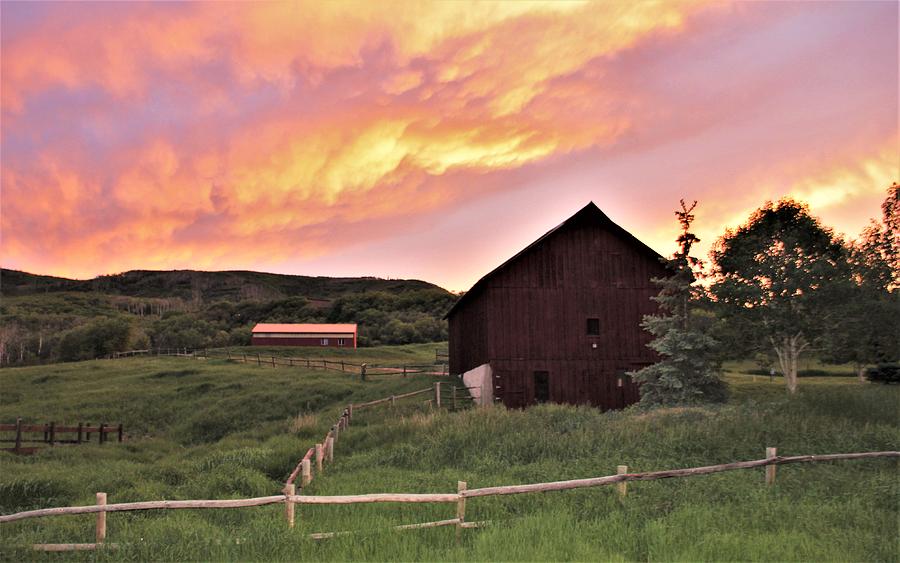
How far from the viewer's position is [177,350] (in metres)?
79.8

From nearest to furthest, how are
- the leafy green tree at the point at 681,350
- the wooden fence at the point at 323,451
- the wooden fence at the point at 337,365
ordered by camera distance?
the wooden fence at the point at 323,451
the leafy green tree at the point at 681,350
the wooden fence at the point at 337,365

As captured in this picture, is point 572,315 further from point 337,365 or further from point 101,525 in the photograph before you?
point 337,365

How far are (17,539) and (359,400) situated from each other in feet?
84.9

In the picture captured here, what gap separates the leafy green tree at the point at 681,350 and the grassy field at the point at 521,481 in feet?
17.9

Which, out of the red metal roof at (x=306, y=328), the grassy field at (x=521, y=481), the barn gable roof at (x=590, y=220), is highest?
the barn gable roof at (x=590, y=220)

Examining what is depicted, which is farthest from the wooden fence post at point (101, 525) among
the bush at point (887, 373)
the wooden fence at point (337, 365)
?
the bush at point (887, 373)

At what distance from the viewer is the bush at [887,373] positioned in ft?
136

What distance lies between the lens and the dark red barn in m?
31.1

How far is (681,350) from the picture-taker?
27.8m

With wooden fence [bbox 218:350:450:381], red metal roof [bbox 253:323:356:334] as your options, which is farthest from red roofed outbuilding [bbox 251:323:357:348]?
wooden fence [bbox 218:350:450:381]

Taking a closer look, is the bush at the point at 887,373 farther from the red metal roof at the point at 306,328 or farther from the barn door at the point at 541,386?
the red metal roof at the point at 306,328

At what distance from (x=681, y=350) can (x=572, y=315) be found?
5.73 metres

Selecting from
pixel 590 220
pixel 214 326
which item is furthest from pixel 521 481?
pixel 214 326

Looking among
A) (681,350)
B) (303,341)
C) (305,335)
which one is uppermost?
(305,335)
